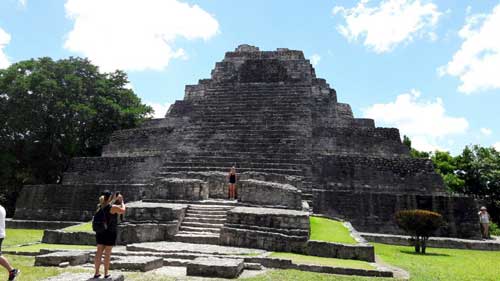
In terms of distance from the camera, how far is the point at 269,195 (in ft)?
39.3

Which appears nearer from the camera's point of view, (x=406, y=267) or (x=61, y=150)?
(x=406, y=267)

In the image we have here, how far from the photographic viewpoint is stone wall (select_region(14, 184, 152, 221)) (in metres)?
15.8

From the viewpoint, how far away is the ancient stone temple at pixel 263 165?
41.2 feet

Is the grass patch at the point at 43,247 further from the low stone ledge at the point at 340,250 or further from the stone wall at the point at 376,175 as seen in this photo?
the stone wall at the point at 376,175

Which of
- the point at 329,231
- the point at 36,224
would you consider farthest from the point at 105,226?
the point at 36,224

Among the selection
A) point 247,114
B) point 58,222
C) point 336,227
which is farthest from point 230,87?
point 336,227

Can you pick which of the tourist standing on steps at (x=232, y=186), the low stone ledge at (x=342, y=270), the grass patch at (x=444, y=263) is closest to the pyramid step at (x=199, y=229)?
the tourist standing on steps at (x=232, y=186)

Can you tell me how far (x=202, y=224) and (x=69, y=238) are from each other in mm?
3284

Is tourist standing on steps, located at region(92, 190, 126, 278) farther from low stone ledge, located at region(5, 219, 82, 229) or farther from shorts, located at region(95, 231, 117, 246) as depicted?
low stone ledge, located at region(5, 219, 82, 229)

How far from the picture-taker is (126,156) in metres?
18.3

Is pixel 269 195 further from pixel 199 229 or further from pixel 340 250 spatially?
pixel 340 250

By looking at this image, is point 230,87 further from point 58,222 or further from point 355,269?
point 355,269

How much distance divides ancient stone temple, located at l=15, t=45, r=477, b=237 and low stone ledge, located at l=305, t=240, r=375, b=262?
37 centimetres

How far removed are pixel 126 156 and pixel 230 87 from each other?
20.9 ft
